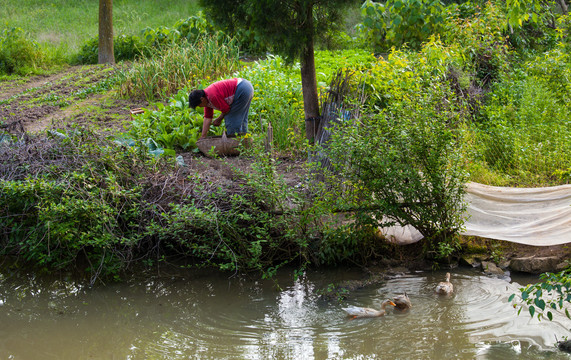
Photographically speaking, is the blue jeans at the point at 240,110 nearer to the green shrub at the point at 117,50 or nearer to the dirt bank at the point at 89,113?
the dirt bank at the point at 89,113

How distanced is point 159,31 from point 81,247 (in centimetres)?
1013

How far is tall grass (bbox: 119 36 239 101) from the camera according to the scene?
10281mm

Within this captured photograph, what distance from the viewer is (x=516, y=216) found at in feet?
18.3

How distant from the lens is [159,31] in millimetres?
14367

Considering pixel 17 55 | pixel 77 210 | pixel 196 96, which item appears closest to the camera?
pixel 77 210

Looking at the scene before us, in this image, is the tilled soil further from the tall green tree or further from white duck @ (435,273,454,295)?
white duck @ (435,273,454,295)

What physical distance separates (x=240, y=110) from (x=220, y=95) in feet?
1.24

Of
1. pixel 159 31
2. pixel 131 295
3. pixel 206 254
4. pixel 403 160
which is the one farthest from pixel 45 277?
pixel 159 31

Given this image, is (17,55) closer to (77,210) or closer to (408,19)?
(408,19)

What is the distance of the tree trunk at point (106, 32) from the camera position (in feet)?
47.5

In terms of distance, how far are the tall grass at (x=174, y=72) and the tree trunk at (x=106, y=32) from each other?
13.6ft

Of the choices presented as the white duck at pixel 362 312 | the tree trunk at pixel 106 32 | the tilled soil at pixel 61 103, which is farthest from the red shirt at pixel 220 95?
the tree trunk at pixel 106 32

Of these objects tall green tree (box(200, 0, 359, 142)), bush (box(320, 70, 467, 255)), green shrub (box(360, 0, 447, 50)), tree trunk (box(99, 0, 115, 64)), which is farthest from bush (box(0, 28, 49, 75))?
bush (box(320, 70, 467, 255))

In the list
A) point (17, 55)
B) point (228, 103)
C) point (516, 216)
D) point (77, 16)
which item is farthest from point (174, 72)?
point (77, 16)
